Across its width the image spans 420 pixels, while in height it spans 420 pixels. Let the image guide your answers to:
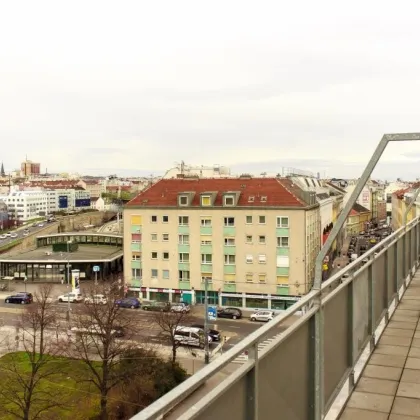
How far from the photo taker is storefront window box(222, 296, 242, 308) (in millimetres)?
40094

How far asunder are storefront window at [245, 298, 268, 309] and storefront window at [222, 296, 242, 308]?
64cm

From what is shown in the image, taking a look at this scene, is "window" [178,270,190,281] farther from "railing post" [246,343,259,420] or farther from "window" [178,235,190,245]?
"railing post" [246,343,259,420]

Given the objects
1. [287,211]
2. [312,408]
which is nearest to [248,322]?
[287,211]

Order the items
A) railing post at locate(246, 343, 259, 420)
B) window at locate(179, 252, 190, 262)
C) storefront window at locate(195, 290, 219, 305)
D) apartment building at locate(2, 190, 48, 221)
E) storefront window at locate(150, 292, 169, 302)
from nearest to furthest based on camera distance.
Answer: railing post at locate(246, 343, 259, 420) < storefront window at locate(195, 290, 219, 305) < window at locate(179, 252, 190, 262) < storefront window at locate(150, 292, 169, 302) < apartment building at locate(2, 190, 48, 221)

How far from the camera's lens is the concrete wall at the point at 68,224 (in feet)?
278

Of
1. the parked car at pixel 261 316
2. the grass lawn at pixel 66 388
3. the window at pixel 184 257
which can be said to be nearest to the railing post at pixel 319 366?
the grass lawn at pixel 66 388

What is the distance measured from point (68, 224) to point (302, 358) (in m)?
108

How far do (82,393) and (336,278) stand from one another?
2206 centimetres

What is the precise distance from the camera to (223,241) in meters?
40.0

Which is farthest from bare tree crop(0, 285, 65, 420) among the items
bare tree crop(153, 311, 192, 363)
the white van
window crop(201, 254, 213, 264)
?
window crop(201, 254, 213, 264)

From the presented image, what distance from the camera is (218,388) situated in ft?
6.23

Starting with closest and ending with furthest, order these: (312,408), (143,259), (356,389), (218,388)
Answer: (218,388)
(312,408)
(356,389)
(143,259)

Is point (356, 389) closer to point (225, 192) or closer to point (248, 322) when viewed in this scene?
point (248, 322)

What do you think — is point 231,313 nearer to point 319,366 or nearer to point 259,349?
point 319,366
